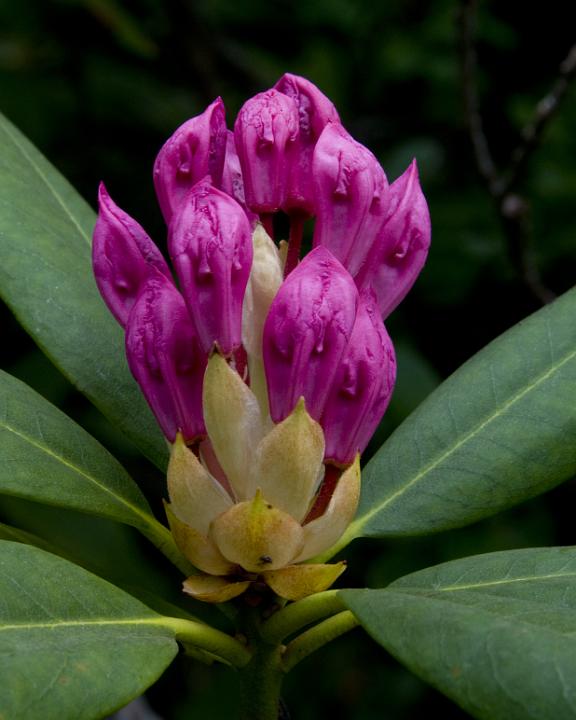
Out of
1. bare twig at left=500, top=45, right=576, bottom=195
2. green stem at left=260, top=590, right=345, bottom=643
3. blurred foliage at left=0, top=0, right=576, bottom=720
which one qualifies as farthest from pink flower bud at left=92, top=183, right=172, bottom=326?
blurred foliage at left=0, top=0, right=576, bottom=720

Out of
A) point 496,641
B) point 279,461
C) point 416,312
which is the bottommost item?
point 496,641

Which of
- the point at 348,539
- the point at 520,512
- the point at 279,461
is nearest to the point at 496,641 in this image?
the point at 279,461

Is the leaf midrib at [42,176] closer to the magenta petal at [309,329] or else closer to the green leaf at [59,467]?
the green leaf at [59,467]

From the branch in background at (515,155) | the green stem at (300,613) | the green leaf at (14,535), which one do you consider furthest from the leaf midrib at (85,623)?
the branch in background at (515,155)

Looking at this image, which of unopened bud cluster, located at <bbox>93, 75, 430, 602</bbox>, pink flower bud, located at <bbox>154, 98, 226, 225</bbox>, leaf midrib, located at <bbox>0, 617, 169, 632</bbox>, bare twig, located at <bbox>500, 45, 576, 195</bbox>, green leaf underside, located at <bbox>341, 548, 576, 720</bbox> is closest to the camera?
green leaf underside, located at <bbox>341, 548, 576, 720</bbox>

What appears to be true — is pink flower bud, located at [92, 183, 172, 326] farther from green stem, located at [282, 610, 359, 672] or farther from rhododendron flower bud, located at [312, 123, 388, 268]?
green stem, located at [282, 610, 359, 672]

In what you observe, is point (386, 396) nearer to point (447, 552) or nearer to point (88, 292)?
point (88, 292)
